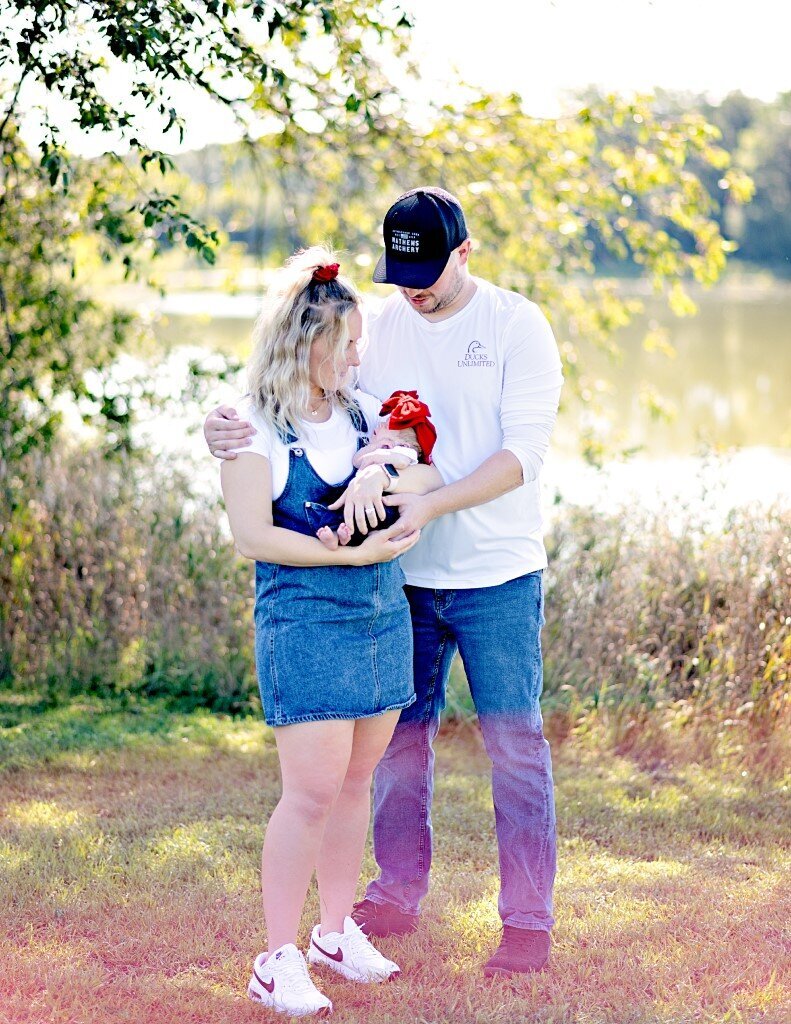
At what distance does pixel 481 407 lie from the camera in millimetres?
2990

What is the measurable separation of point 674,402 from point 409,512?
549 inches

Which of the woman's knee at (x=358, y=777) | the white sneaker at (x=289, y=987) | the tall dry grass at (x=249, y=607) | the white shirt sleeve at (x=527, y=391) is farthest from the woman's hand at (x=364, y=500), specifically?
the tall dry grass at (x=249, y=607)

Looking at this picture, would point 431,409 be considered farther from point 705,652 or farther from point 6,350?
point 6,350

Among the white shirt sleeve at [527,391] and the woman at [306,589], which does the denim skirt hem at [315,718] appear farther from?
the white shirt sleeve at [527,391]

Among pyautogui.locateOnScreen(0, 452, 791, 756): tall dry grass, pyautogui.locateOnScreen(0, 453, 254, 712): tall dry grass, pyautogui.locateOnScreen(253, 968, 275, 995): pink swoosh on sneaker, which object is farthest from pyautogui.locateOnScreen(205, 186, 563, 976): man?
pyautogui.locateOnScreen(0, 453, 254, 712): tall dry grass

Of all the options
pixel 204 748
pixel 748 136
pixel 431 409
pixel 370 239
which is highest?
pixel 748 136

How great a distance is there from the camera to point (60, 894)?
3400mm

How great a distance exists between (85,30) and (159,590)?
262 cm

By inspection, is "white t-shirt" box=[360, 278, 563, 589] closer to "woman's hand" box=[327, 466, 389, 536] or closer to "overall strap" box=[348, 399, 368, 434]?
"overall strap" box=[348, 399, 368, 434]

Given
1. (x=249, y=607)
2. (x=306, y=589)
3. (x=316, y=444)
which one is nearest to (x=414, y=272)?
(x=316, y=444)

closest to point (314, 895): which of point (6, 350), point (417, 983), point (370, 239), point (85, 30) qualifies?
point (417, 983)

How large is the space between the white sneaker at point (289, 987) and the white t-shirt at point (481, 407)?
93 centimetres

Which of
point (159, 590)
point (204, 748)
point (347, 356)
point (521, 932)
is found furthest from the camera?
point (159, 590)

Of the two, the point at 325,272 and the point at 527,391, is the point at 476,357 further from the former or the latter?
the point at 325,272
